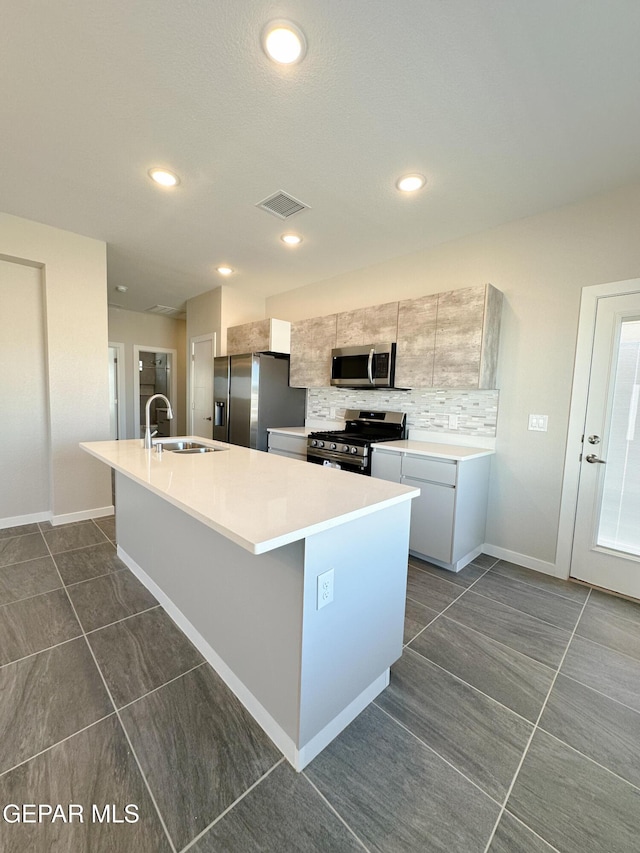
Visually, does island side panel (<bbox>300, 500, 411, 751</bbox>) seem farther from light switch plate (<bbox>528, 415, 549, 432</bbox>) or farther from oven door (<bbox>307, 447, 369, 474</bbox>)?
light switch plate (<bbox>528, 415, 549, 432</bbox>)

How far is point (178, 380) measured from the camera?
654 centimetres

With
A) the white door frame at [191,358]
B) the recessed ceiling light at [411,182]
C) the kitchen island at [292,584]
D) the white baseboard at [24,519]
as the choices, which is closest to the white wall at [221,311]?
the white door frame at [191,358]

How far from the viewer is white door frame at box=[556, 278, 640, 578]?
2.39 meters

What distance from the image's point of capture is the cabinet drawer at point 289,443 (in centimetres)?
372

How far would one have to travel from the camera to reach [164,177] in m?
2.26

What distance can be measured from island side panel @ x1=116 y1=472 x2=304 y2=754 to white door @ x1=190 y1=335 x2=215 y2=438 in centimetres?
291

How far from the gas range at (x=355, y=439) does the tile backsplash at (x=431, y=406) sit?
10 cm

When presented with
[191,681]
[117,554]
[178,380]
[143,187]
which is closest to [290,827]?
[191,681]

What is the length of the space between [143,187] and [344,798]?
3.36 metres

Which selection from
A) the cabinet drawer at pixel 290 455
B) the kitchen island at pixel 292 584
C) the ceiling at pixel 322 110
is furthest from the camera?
the cabinet drawer at pixel 290 455

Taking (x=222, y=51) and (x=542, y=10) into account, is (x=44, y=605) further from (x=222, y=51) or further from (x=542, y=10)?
(x=542, y=10)

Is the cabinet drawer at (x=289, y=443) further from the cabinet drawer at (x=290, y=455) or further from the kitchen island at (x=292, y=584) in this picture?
the kitchen island at (x=292, y=584)

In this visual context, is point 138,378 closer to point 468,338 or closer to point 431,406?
point 431,406

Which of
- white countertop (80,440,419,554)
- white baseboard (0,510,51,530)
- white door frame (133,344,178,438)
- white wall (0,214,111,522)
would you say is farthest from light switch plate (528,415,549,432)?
white door frame (133,344,178,438)
